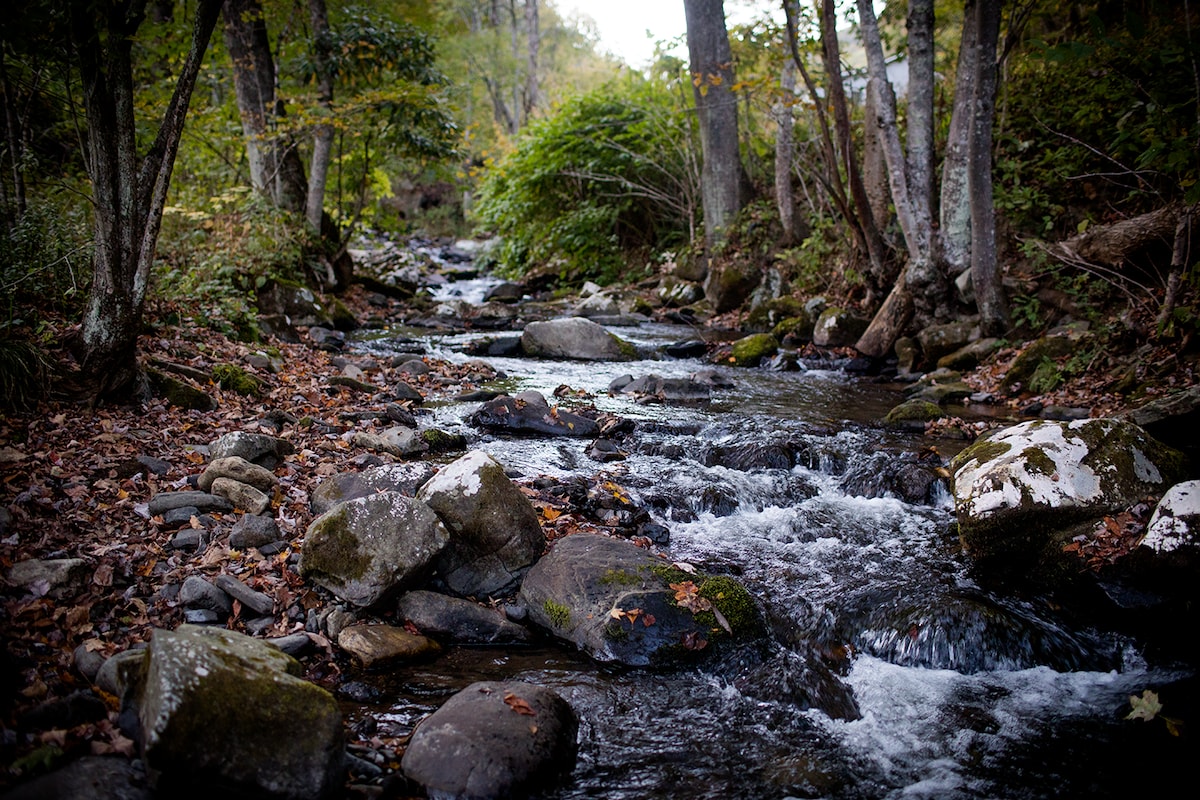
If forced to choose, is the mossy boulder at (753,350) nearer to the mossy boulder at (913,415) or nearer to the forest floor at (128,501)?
the mossy boulder at (913,415)

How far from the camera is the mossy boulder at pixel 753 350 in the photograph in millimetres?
11117

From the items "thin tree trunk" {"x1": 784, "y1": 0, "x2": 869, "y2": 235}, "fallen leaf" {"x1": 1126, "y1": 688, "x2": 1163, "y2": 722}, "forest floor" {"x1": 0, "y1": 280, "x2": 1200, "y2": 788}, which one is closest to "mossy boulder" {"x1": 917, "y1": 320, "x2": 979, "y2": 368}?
"forest floor" {"x1": 0, "y1": 280, "x2": 1200, "y2": 788}

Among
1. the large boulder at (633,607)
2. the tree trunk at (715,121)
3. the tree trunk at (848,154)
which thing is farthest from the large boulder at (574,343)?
the large boulder at (633,607)

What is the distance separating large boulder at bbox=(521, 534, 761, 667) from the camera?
3896 millimetres

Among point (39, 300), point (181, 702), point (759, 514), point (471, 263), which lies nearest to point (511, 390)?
point (759, 514)

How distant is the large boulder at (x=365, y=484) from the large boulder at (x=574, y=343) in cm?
646

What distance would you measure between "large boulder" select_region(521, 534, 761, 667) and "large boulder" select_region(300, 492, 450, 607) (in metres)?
0.71

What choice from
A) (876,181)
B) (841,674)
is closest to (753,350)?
(876,181)

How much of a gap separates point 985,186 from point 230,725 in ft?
32.3

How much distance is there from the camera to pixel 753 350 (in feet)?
36.8

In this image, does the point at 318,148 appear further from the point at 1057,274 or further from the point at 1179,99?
the point at 1179,99

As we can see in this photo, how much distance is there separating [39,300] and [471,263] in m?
18.4

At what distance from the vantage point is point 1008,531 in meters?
4.68

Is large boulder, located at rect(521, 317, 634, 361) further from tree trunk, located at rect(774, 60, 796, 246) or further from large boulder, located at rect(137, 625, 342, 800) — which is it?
large boulder, located at rect(137, 625, 342, 800)
